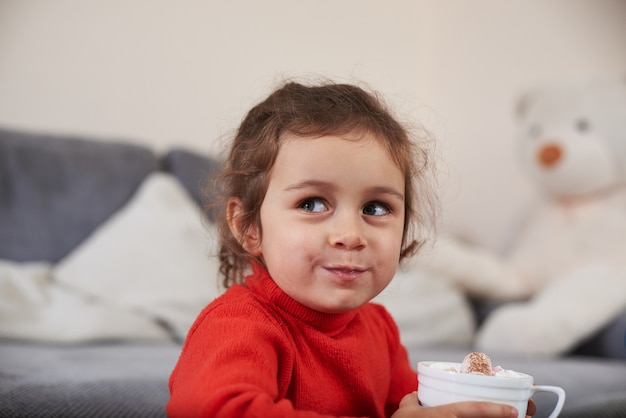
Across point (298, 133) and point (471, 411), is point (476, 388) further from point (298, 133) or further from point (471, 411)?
point (298, 133)

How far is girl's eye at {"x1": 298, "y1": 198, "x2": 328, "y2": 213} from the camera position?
2.43ft

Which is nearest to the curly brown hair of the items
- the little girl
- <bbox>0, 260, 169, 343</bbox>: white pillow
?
the little girl

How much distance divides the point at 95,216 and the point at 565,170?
1.47m

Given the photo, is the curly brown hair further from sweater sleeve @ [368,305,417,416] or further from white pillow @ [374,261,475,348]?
white pillow @ [374,261,475,348]

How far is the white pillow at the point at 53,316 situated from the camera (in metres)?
1.42

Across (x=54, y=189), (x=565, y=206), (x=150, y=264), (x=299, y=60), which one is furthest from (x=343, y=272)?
(x=299, y=60)

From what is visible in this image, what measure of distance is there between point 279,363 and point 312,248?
0.45ft

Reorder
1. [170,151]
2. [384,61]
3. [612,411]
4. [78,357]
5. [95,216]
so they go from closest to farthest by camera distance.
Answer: [612,411]
[78,357]
[95,216]
[170,151]
[384,61]

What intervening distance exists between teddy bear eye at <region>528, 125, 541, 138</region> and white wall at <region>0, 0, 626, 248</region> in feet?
1.09

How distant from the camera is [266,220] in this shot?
0.77 metres

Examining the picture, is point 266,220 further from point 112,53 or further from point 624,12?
point 624,12

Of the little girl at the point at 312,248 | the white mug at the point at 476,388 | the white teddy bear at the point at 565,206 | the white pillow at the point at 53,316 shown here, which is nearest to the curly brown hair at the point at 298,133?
the little girl at the point at 312,248

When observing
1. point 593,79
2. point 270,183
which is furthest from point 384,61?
point 270,183

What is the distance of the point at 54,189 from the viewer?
1.77 metres
